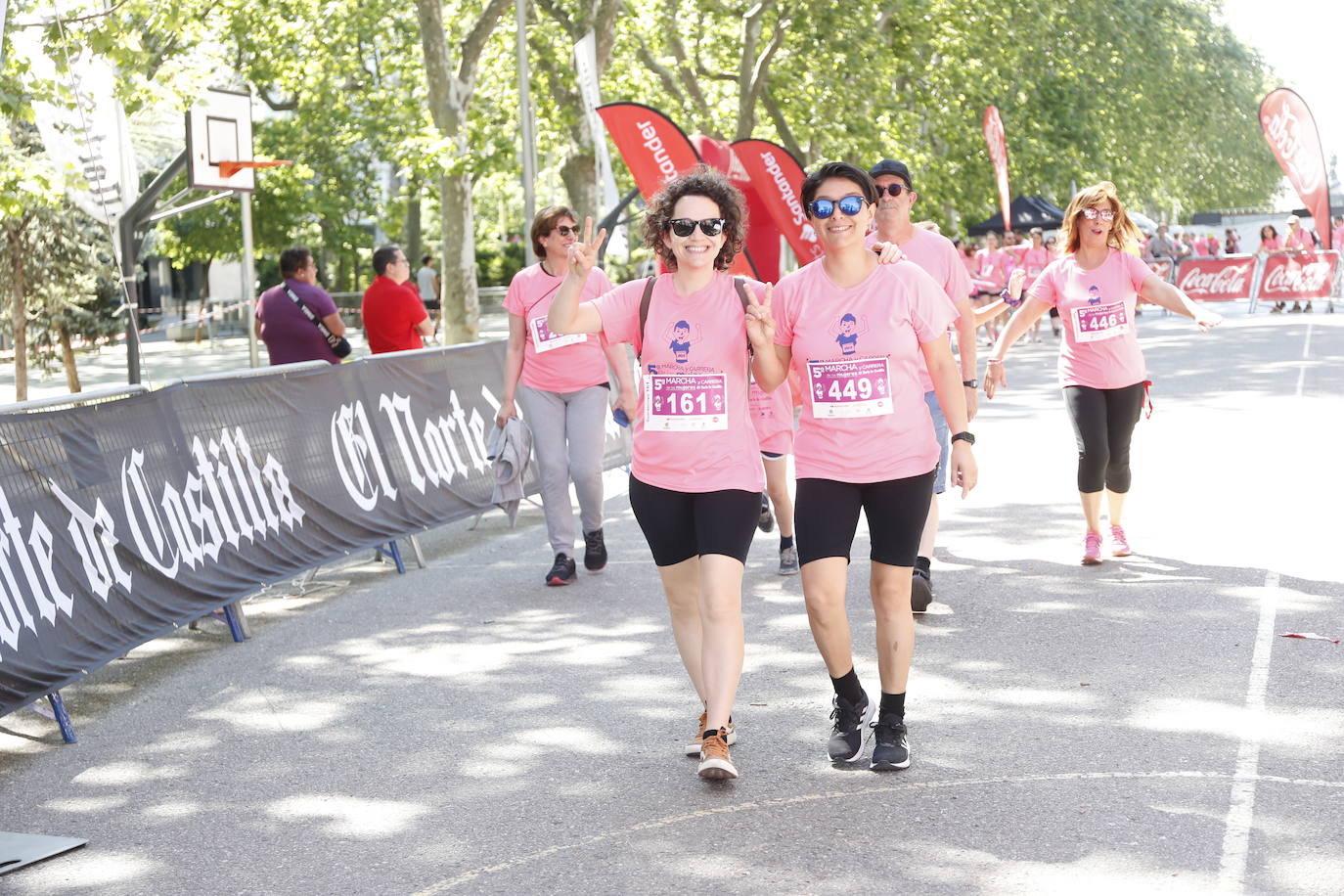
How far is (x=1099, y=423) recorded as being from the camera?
338 inches

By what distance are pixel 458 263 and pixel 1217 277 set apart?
58.6 feet

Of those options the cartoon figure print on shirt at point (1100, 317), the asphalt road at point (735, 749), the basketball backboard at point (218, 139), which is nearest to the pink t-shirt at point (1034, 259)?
the basketball backboard at point (218, 139)

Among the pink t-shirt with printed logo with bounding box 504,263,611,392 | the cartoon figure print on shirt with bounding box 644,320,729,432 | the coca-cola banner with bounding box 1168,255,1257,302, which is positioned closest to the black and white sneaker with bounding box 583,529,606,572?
the pink t-shirt with printed logo with bounding box 504,263,611,392

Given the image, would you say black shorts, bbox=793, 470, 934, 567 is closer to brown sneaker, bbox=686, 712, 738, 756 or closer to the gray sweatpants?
brown sneaker, bbox=686, 712, 738, 756

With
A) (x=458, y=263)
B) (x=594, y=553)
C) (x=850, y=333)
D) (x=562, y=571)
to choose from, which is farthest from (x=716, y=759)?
(x=458, y=263)

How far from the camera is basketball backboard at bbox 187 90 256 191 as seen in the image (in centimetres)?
1694

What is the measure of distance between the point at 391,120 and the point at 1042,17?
1773 cm

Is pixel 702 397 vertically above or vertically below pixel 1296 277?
above

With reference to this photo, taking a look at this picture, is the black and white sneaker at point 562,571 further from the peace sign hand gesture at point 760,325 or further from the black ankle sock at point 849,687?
the peace sign hand gesture at point 760,325

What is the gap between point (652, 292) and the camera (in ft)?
17.7

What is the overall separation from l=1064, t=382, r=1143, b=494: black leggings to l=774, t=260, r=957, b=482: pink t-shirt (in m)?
3.49

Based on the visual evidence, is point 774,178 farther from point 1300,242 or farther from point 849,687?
point 1300,242

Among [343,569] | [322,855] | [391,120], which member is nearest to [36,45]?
[343,569]

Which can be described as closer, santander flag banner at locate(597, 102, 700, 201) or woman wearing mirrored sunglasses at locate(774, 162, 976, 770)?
woman wearing mirrored sunglasses at locate(774, 162, 976, 770)
